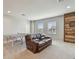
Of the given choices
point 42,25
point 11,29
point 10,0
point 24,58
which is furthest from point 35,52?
point 42,25

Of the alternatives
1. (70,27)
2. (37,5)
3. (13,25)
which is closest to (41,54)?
(37,5)

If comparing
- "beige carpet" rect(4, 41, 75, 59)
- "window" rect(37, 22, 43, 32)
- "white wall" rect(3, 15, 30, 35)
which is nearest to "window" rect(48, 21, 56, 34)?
"window" rect(37, 22, 43, 32)

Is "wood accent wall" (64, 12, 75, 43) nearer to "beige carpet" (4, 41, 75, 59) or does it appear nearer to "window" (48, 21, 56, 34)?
"window" (48, 21, 56, 34)

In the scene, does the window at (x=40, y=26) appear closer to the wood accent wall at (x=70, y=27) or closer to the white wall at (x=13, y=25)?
the white wall at (x=13, y=25)

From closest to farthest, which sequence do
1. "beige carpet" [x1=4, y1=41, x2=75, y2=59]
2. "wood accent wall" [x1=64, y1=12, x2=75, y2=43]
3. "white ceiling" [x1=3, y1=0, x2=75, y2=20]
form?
"beige carpet" [x1=4, y1=41, x2=75, y2=59]
"white ceiling" [x1=3, y1=0, x2=75, y2=20]
"wood accent wall" [x1=64, y1=12, x2=75, y2=43]

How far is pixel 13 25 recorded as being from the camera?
317 inches

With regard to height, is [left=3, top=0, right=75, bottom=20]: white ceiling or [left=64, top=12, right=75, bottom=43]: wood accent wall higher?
[left=3, top=0, right=75, bottom=20]: white ceiling

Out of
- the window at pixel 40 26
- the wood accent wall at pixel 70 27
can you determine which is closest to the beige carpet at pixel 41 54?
the wood accent wall at pixel 70 27

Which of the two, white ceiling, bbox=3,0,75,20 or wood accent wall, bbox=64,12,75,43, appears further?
wood accent wall, bbox=64,12,75,43

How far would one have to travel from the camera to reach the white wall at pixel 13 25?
7.26 m

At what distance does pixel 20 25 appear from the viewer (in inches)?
356

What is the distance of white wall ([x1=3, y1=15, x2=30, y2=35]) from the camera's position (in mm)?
7258

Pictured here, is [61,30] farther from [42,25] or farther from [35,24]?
[35,24]
